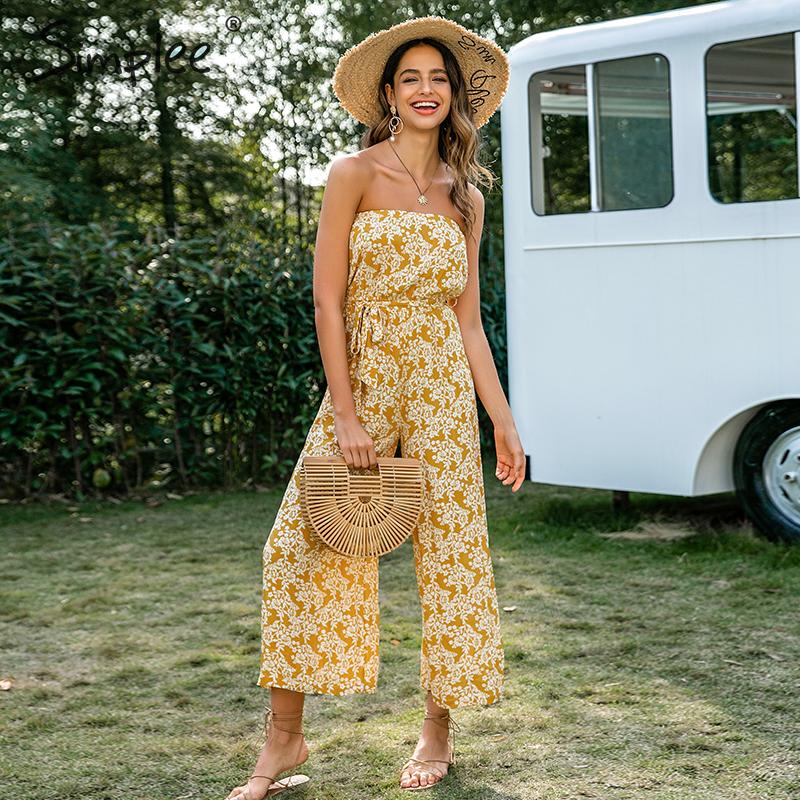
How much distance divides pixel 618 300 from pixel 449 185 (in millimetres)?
2822

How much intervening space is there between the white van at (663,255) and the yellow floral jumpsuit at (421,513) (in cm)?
272

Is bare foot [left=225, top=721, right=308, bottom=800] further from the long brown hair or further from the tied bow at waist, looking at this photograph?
the long brown hair

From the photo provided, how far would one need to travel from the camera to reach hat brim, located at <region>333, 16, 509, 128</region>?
9.79ft

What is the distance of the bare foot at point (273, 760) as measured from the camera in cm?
297

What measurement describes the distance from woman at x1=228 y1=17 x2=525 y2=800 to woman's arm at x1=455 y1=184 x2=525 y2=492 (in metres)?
0.08

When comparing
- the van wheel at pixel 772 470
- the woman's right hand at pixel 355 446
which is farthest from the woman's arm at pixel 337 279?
the van wheel at pixel 772 470

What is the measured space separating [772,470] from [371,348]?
309 centimetres

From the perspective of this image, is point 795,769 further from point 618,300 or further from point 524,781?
point 618,300

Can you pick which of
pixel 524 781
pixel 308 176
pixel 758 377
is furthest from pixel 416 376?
pixel 308 176

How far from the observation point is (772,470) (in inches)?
217

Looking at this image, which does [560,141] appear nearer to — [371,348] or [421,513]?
[371,348]

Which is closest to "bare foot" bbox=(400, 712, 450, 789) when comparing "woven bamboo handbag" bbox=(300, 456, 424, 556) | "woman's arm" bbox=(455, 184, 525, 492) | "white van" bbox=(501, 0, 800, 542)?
"woven bamboo handbag" bbox=(300, 456, 424, 556)

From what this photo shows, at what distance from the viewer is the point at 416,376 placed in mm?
2967

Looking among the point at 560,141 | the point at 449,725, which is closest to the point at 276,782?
the point at 449,725
